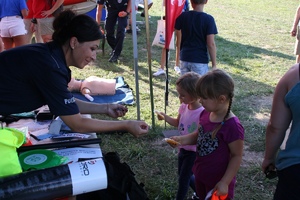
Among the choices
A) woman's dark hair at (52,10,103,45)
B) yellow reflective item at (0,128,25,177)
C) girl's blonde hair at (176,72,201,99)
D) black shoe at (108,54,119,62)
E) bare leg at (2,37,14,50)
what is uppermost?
woman's dark hair at (52,10,103,45)

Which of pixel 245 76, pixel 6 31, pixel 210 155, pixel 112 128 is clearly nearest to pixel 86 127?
pixel 112 128

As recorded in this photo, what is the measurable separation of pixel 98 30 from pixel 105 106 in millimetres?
605

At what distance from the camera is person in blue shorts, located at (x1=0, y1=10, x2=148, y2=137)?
76.5 inches

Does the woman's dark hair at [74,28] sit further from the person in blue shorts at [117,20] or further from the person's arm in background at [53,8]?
the person in blue shorts at [117,20]

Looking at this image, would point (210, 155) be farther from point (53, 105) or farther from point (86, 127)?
point (53, 105)

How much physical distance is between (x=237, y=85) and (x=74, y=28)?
3.84m

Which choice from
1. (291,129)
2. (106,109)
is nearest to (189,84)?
(106,109)

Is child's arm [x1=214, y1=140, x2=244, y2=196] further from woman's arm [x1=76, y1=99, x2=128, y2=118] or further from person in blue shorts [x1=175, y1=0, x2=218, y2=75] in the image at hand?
person in blue shorts [x1=175, y1=0, x2=218, y2=75]

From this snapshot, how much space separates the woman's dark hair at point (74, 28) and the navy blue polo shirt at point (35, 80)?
82 millimetres

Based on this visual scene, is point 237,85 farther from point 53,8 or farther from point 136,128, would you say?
point 136,128

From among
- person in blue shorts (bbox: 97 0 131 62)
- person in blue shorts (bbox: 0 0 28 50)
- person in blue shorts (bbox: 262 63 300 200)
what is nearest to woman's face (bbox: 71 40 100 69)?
person in blue shorts (bbox: 262 63 300 200)

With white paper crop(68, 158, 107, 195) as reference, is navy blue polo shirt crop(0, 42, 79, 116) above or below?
above

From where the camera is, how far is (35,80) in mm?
1948

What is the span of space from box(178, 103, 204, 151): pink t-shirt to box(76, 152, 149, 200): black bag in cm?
50
